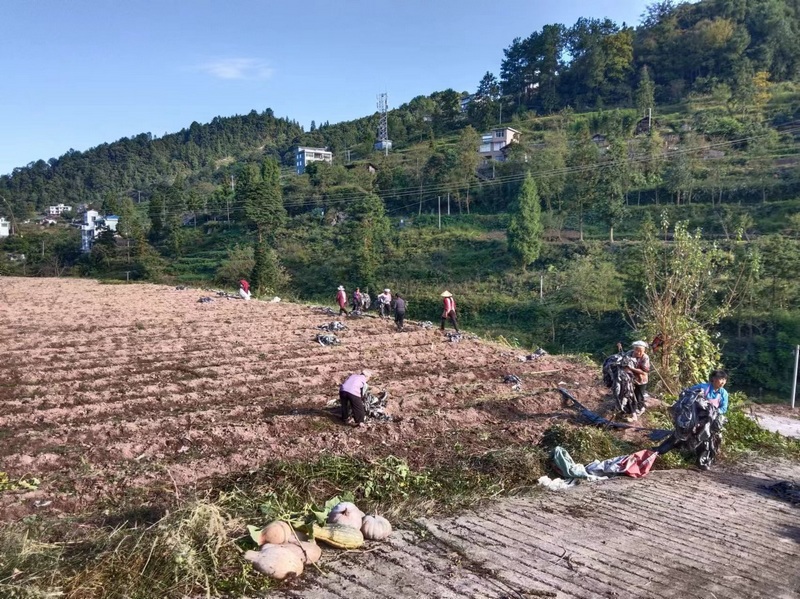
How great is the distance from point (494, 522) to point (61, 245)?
48953mm

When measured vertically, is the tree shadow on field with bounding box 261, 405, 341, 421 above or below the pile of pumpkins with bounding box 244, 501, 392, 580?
below

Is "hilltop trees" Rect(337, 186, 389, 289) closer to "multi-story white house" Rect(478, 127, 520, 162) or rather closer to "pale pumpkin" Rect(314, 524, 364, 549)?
"multi-story white house" Rect(478, 127, 520, 162)

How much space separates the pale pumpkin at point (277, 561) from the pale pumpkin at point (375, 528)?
0.70 meters

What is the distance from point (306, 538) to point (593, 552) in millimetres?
2389

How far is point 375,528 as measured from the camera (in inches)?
197

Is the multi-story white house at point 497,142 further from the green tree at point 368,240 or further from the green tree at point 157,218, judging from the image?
the green tree at point 157,218

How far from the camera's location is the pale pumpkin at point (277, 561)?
14.2 ft

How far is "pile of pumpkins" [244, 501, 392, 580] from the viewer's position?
4.38 meters

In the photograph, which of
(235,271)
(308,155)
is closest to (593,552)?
(235,271)

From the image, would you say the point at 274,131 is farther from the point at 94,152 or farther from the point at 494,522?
the point at 494,522

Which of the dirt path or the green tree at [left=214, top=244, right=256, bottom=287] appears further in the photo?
the green tree at [left=214, top=244, right=256, bottom=287]

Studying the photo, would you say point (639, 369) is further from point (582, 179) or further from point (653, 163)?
point (653, 163)

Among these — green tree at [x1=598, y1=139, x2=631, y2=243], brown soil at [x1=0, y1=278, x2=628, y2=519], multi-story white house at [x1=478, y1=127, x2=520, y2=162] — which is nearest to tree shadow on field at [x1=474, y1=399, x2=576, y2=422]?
brown soil at [x1=0, y1=278, x2=628, y2=519]

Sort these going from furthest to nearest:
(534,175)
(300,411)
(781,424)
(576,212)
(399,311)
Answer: (534,175) → (576,212) → (399,311) → (781,424) → (300,411)
